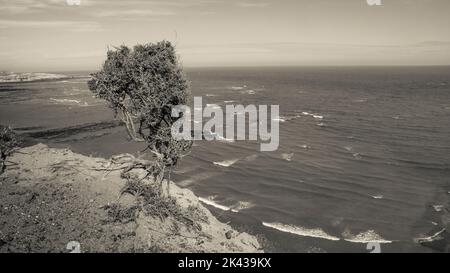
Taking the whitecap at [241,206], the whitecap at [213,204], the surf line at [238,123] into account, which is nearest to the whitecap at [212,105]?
the surf line at [238,123]

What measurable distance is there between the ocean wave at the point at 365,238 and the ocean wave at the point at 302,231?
2.92 feet

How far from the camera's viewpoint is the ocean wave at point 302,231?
955 inches

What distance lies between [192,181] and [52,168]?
12169 mm

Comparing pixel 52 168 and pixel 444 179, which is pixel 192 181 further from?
pixel 444 179

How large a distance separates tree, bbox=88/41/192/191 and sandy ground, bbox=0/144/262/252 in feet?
15.5

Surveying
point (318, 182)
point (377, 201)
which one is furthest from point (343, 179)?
point (377, 201)

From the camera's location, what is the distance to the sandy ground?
16.6m

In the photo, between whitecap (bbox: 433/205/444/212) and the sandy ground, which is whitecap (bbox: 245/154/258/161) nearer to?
the sandy ground

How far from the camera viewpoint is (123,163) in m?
26.4

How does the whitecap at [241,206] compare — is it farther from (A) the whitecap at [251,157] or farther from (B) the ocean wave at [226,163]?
(A) the whitecap at [251,157]

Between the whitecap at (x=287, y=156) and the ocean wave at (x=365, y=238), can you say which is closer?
the ocean wave at (x=365, y=238)

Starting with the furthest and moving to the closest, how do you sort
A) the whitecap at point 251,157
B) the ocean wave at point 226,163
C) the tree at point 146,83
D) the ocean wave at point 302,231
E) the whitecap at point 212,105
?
the whitecap at point 212,105 < the whitecap at point 251,157 < the ocean wave at point 226,163 < the ocean wave at point 302,231 < the tree at point 146,83

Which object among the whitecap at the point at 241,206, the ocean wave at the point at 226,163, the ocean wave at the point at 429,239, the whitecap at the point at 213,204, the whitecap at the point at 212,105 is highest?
the whitecap at the point at 212,105

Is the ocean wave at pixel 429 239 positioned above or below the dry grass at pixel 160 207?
below
